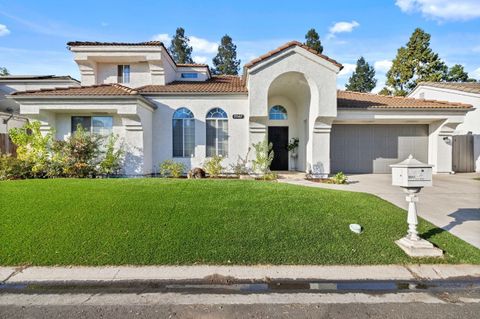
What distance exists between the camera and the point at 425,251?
16.1 feet

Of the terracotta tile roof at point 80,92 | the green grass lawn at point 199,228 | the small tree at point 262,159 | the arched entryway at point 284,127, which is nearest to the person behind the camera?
the green grass lawn at point 199,228

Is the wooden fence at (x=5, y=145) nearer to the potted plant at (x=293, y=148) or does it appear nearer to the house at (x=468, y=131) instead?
the potted plant at (x=293, y=148)

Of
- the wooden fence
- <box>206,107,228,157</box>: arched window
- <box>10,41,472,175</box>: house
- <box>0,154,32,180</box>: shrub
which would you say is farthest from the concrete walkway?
the wooden fence

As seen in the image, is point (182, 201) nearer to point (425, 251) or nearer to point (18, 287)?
point (18, 287)

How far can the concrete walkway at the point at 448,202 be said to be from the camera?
20.6 ft

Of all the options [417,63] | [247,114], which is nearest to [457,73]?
[417,63]

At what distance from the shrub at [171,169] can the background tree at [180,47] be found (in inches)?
1492

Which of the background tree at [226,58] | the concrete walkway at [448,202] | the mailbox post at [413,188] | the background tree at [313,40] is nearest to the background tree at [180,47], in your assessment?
the background tree at [226,58]

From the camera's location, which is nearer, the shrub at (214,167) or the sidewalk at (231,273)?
the sidewalk at (231,273)

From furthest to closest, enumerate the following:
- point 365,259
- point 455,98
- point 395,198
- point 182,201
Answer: point 455,98
point 395,198
point 182,201
point 365,259

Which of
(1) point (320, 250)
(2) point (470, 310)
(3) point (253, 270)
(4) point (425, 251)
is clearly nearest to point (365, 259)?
(1) point (320, 250)

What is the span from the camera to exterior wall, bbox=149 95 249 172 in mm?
13484

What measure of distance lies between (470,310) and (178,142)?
12.2 m

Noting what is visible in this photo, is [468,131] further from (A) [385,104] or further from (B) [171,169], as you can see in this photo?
(B) [171,169]
